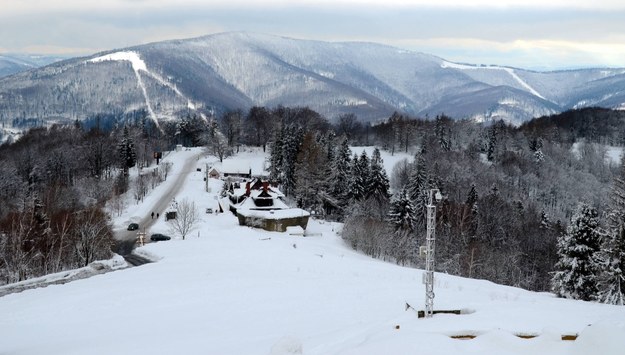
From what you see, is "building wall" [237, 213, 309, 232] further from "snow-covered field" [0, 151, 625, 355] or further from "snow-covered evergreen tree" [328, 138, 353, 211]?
"snow-covered field" [0, 151, 625, 355]

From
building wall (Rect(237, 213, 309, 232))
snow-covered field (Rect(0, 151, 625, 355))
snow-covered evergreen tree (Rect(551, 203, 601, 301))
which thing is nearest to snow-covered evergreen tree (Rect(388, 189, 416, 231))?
building wall (Rect(237, 213, 309, 232))

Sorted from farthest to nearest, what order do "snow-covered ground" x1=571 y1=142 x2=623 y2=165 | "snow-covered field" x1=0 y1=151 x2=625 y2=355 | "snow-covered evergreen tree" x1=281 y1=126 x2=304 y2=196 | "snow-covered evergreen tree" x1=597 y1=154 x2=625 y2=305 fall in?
"snow-covered ground" x1=571 y1=142 x2=623 y2=165, "snow-covered evergreen tree" x1=281 y1=126 x2=304 y2=196, "snow-covered evergreen tree" x1=597 y1=154 x2=625 y2=305, "snow-covered field" x1=0 y1=151 x2=625 y2=355

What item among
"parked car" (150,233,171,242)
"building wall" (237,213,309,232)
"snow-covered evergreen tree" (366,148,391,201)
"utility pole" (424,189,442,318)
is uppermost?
"utility pole" (424,189,442,318)

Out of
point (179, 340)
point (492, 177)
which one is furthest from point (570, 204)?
point (179, 340)

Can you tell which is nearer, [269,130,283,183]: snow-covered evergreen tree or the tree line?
the tree line

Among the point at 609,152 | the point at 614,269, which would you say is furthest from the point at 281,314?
the point at 609,152

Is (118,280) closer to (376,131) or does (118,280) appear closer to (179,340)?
(179,340)
